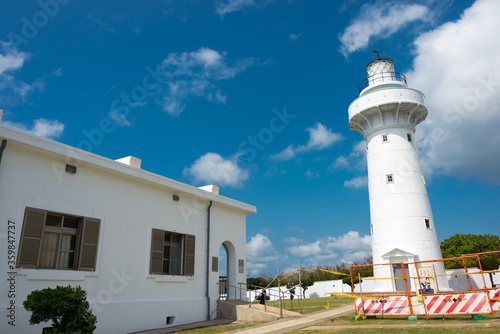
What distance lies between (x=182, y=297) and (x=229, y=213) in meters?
4.16

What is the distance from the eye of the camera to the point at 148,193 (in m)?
11.4

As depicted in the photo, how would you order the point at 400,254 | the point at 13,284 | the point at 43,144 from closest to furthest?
the point at 13,284
the point at 43,144
the point at 400,254

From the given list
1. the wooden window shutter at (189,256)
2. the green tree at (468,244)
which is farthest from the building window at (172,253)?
the green tree at (468,244)

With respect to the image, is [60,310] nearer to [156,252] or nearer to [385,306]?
[156,252]

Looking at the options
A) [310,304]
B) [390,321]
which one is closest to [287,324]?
[390,321]

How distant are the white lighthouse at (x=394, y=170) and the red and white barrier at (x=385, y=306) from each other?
7582 mm

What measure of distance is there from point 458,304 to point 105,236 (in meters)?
10.0

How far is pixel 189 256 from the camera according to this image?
40.2 ft

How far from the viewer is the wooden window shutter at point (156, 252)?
10922 mm

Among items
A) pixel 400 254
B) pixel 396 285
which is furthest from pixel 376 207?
pixel 396 285

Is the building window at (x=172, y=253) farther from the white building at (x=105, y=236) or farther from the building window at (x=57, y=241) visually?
the building window at (x=57, y=241)

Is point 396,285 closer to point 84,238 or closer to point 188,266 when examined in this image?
point 188,266

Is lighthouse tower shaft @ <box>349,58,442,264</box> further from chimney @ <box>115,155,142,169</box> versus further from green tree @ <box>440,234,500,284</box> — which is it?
green tree @ <box>440,234,500,284</box>

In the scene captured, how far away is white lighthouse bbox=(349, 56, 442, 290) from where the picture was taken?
18125 mm
